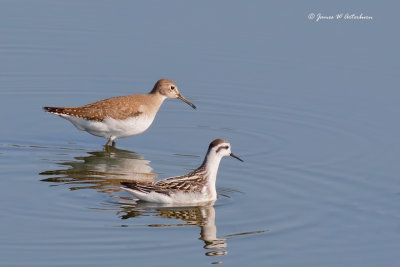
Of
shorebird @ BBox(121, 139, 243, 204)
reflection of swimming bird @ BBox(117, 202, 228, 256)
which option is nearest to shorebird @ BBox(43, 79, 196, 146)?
shorebird @ BBox(121, 139, 243, 204)

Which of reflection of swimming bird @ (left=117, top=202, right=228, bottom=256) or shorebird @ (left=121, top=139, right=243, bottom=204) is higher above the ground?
shorebird @ (left=121, top=139, right=243, bottom=204)

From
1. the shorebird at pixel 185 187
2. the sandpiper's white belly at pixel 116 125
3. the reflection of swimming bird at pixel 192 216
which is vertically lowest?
the reflection of swimming bird at pixel 192 216

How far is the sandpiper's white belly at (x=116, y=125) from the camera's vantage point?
882 inches

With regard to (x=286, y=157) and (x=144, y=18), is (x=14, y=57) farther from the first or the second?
(x=286, y=157)

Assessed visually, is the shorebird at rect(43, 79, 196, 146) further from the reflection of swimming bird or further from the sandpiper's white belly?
the reflection of swimming bird

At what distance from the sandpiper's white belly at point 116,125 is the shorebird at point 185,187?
397cm

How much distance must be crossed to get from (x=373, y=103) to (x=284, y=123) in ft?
8.13

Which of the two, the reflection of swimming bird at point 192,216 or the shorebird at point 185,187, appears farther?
the shorebird at point 185,187

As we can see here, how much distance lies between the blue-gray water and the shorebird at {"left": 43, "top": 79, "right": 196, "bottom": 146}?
373 millimetres

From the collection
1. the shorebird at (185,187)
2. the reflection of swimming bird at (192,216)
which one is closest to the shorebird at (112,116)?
the shorebird at (185,187)

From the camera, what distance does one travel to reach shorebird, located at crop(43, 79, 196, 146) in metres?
22.4

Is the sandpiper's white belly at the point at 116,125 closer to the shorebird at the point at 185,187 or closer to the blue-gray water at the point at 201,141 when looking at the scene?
the blue-gray water at the point at 201,141

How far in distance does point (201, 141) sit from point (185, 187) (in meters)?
4.00

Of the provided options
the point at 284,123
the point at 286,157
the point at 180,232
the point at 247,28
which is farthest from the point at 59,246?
the point at 247,28
